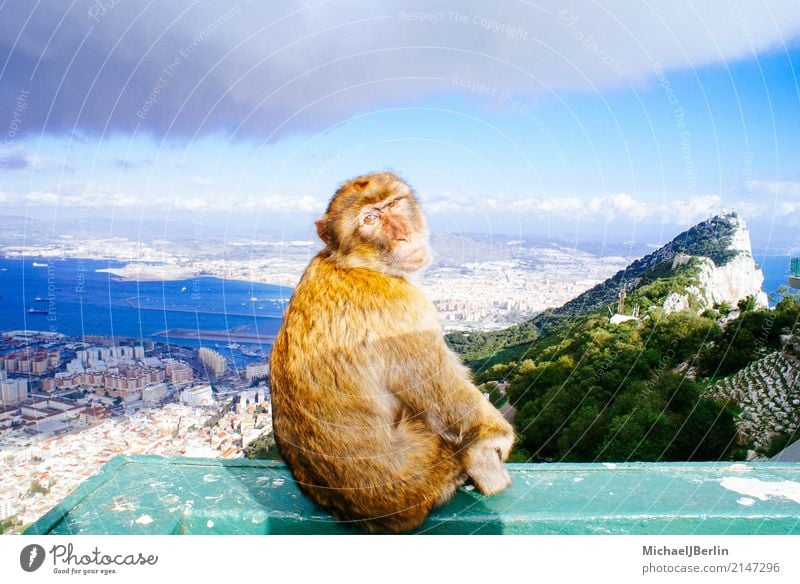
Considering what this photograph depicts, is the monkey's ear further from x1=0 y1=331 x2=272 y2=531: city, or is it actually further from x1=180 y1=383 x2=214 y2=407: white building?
x1=180 y1=383 x2=214 y2=407: white building

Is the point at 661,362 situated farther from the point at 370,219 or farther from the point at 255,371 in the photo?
the point at 370,219

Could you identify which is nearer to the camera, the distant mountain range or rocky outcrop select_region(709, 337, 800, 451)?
the distant mountain range

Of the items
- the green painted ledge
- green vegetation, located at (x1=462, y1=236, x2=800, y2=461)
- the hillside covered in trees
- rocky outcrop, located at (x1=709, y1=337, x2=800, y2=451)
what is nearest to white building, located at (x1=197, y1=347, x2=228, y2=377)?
the green painted ledge

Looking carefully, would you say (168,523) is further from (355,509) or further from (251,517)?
(355,509)

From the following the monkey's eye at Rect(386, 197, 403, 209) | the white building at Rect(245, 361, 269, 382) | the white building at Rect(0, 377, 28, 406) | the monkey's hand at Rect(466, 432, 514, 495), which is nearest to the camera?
the monkey's hand at Rect(466, 432, 514, 495)

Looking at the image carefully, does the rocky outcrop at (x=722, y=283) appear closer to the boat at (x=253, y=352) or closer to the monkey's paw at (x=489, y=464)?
the monkey's paw at (x=489, y=464)

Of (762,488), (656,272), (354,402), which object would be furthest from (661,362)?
(354,402)
